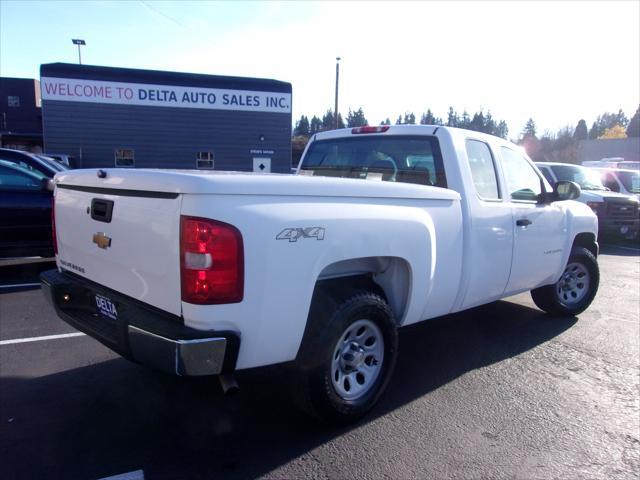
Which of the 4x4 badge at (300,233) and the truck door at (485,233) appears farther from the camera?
the truck door at (485,233)

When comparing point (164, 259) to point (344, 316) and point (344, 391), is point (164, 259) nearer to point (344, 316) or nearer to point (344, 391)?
point (344, 316)

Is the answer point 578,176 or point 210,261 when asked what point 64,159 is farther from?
point 210,261

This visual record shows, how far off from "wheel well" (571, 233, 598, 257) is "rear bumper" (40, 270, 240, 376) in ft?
15.1

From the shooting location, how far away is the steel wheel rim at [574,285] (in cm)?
563

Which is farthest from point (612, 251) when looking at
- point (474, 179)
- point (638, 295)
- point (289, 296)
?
point (289, 296)

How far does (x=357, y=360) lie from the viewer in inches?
127

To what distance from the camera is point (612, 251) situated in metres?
11.8

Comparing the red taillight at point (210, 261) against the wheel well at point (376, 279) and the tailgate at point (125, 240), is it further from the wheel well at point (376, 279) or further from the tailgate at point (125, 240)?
the wheel well at point (376, 279)

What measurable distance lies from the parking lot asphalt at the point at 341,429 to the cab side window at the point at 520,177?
1.46 metres

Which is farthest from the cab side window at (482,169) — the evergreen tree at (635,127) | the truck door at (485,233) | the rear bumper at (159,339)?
the evergreen tree at (635,127)

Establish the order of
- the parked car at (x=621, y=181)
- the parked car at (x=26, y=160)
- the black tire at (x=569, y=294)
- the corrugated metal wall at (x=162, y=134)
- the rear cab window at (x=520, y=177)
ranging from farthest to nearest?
the corrugated metal wall at (x=162, y=134) → the parked car at (x=621, y=181) → the parked car at (x=26, y=160) → the black tire at (x=569, y=294) → the rear cab window at (x=520, y=177)

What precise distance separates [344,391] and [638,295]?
5.86 m

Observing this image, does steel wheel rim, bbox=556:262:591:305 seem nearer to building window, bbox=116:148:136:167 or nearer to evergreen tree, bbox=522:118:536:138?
building window, bbox=116:148:136:167

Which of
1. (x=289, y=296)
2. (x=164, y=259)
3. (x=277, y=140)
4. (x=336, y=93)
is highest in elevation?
(x=336, y=93)
